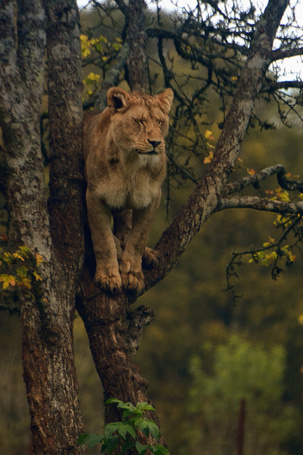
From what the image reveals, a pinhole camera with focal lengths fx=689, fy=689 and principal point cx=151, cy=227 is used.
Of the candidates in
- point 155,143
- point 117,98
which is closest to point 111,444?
point 155,143

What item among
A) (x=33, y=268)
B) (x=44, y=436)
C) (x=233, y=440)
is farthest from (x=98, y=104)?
(x=233, y=440)

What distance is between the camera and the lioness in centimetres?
491

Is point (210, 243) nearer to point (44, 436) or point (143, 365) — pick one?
point (143, 365)

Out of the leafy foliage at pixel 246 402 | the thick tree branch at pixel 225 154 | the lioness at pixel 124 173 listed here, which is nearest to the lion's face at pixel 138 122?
the lioness at pixel 124 173

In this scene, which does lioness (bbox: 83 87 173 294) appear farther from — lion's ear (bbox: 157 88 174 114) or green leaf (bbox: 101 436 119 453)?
green leaf (bbox: 101 436 119 453)

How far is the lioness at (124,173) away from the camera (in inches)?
193

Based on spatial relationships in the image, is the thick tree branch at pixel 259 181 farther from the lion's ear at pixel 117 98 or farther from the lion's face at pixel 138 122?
the lion's ear at pixel 117 98

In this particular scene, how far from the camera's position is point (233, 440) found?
20641 mm

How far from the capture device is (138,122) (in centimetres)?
488

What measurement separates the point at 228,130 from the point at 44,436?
300 centimetres

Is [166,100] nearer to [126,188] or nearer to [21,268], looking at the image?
[126,188]

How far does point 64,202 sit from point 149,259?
32.6 inches

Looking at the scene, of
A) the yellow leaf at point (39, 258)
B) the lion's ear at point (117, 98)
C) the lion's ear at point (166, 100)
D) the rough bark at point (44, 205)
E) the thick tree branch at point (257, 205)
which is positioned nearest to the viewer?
the yellow leaf at point (39, 258)

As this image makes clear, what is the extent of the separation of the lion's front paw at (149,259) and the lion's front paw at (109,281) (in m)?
0.36
